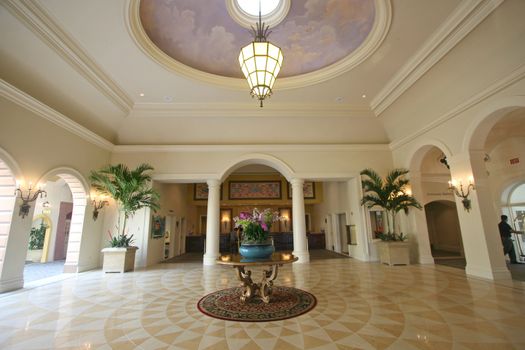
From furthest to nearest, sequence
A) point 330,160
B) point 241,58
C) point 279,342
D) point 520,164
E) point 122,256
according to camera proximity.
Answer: point 330,160, point 520,164, point 122,256, point 241,58, point 279,342

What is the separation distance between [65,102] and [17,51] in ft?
5.61

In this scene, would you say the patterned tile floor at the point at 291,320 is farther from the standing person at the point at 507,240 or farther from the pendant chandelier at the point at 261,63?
the pendant chandelier at the point at 261,63

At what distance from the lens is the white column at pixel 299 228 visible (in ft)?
27.7

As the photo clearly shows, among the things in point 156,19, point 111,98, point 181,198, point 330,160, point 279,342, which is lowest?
point 279,342

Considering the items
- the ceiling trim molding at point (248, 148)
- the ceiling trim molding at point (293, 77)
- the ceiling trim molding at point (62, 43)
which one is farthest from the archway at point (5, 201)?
the ceiling trim molding at point (293, 77)

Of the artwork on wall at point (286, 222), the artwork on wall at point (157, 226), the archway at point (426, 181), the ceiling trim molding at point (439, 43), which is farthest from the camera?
the artwork on wall at point (286, 222)

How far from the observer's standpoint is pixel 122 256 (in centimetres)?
692

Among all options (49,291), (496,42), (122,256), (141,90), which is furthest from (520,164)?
(49,291)

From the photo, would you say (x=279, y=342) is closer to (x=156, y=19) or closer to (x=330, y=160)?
(x=156, y=19)

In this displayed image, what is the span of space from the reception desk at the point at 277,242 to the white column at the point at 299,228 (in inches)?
183

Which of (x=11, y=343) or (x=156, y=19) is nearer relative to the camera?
(x=11, y=343)

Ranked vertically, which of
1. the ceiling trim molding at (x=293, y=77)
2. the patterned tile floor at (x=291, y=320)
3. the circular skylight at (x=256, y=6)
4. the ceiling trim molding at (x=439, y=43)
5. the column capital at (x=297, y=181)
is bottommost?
the patterned tile floor at (x=291, y=320)

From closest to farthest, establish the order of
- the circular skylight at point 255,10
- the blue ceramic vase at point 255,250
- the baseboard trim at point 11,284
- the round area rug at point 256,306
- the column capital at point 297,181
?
the round area rug at point 256,306 → the blue ceramic vase at point 255,250 → the circular skylight at point 255,10 → the baseboard trim at point 11,284 → the column capital at point 297,181

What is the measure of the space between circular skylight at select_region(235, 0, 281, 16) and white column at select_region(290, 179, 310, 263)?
5.45 metres
